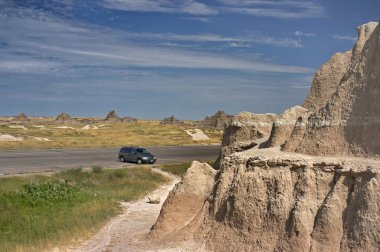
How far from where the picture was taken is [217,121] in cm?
12988

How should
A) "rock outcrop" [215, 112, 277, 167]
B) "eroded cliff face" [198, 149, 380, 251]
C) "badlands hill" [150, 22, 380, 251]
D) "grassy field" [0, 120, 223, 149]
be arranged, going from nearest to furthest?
"eroded cliff face" [198, 149, 380, 251] < "badlands hill" [150, 22, 380, 251] < "rock outcrop" [215, 112, 277, 167] < "grassy field" [0, 120, 223, 149]

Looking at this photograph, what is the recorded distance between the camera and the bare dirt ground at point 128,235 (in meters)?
15.8

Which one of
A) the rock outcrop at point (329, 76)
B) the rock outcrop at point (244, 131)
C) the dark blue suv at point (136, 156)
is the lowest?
the dark blue suv at point (136, 156)

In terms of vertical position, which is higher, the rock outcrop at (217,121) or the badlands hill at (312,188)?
the rock outcrop at (217,121)

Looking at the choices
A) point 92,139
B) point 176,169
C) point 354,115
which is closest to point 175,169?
point 176,169

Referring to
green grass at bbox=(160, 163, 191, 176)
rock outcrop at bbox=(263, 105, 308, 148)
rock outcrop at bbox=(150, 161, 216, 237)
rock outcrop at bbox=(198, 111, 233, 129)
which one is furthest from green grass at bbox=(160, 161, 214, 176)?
rock outcrop at bbox=(198, 111, 233, 129)

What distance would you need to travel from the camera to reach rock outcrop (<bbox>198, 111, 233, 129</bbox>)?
12775 centimetres

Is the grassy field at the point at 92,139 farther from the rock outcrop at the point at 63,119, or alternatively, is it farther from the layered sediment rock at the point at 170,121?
the rock outcrop at the point at 63,119

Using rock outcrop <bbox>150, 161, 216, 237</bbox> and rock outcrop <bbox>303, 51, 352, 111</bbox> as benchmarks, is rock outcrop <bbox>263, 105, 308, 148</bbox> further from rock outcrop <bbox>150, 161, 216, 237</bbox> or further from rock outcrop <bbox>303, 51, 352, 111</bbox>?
rock outcrop <bbox>150, 161, 216, 237</bbox>

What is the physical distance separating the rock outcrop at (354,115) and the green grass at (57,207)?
9135 mm

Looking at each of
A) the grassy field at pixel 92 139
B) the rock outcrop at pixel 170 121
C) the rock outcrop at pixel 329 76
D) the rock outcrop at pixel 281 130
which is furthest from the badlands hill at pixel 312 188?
the rock outcrop at pixel 170 121

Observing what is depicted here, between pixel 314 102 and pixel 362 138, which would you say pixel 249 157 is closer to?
pixel 362 138

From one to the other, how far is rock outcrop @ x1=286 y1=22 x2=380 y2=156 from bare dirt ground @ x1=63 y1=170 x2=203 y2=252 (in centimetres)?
502

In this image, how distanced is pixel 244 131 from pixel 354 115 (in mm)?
14443
